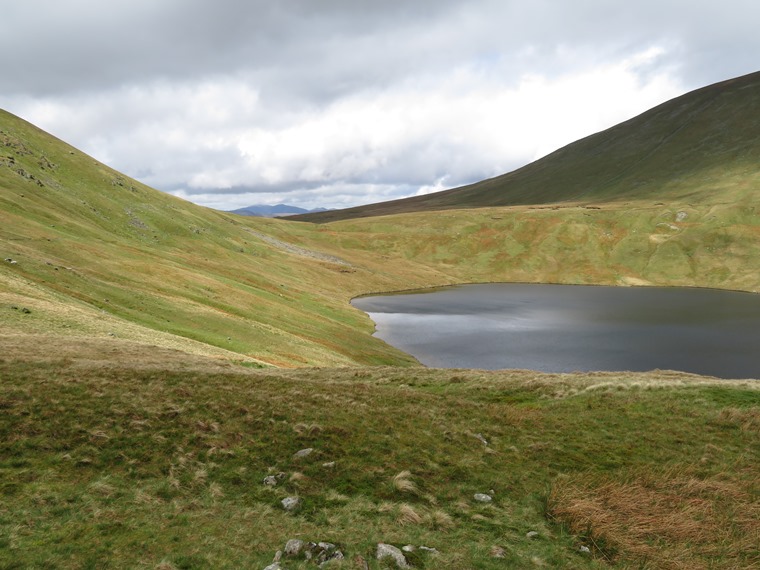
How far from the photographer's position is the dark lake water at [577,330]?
223ft

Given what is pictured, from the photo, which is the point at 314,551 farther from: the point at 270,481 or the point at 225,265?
the point at 225,265

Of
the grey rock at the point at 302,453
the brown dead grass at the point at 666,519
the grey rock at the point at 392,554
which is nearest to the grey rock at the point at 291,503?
the grey rock at the point at 302,453

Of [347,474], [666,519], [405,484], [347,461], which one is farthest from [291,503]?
[666,519]

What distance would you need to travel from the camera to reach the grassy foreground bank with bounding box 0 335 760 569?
1323 centimetres

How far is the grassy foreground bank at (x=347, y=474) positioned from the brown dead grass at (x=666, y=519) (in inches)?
2.5

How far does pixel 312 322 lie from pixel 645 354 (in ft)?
178

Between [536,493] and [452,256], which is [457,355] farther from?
[452,256]

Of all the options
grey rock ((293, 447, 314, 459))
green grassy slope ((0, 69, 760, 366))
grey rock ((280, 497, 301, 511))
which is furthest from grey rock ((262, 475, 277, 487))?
green grassy slope ((0, 69, 760, 366))

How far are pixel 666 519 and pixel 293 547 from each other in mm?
12462

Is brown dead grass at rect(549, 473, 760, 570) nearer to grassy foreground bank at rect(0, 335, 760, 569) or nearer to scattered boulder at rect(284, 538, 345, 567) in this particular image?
grassy foreground bank at rect(0, 335, 760, 569)

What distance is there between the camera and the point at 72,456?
54.0 ft

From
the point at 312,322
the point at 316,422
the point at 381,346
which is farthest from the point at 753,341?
the point at 316,422

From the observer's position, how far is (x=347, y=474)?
17281mm

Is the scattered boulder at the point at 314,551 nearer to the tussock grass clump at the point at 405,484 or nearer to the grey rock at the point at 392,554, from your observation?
the grey rock at the point at 392,554
